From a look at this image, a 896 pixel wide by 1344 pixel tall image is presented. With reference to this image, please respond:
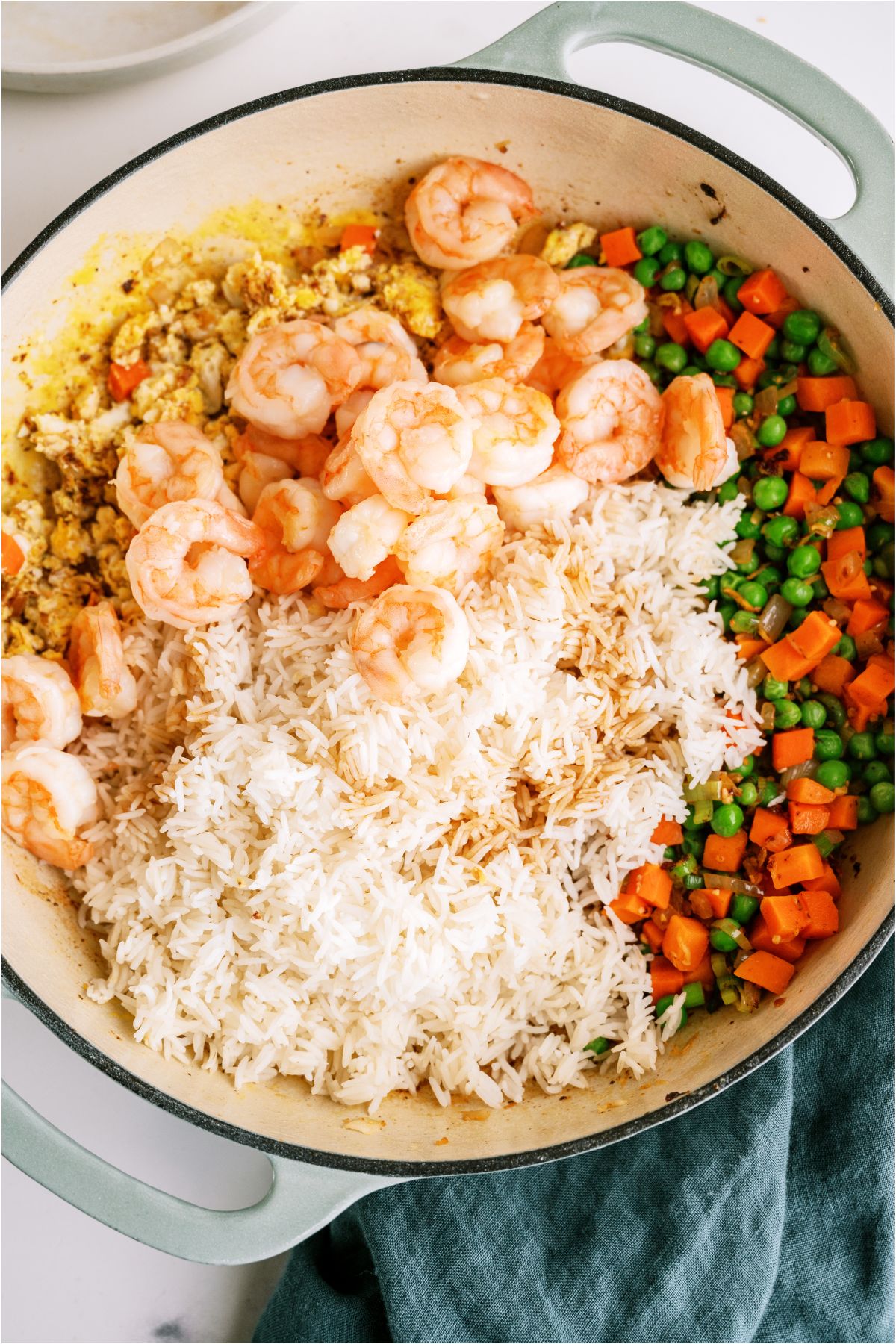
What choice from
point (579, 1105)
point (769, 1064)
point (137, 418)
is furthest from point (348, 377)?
point (769, 1064)

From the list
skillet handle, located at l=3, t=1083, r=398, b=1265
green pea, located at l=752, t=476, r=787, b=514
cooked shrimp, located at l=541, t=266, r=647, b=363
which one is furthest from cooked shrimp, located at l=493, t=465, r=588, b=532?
skillet handle, located at l=3, t=1083, r=398, b=1265

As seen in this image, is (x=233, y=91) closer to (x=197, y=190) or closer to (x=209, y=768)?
(x=197, y=190)

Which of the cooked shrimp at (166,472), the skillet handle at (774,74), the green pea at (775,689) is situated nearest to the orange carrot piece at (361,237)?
the skillet handle at (774,74)

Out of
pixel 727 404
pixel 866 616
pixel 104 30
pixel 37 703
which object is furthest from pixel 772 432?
pixel 104 30

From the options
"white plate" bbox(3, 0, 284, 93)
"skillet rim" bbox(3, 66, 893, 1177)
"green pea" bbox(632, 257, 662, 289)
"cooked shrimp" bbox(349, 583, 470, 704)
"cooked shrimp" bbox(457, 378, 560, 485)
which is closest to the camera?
"skillet rim" bbox(3, 66, 893, 1177)

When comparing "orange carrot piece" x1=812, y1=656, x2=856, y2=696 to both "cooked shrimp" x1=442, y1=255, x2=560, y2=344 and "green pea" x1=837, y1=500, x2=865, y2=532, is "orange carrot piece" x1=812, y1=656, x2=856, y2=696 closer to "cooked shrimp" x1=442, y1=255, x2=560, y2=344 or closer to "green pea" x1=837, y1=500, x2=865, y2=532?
"green pea" x1=837, y1=500, x2=865, y2=532

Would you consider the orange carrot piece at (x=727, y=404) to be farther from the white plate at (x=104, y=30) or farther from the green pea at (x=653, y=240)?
the white plate at (x=104, y=30)

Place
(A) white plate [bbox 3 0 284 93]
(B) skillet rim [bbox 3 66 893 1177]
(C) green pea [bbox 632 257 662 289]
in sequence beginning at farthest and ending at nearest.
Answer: (A) white plate [bbox 3 0 284 93] < (C) green pea [bbox 632 257 662 289] < (B) skillet rim [bbox 3 66 893 1177]

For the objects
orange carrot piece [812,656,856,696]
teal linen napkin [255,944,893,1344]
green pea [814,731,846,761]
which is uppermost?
orange carrot piece [812,656,856,696]
